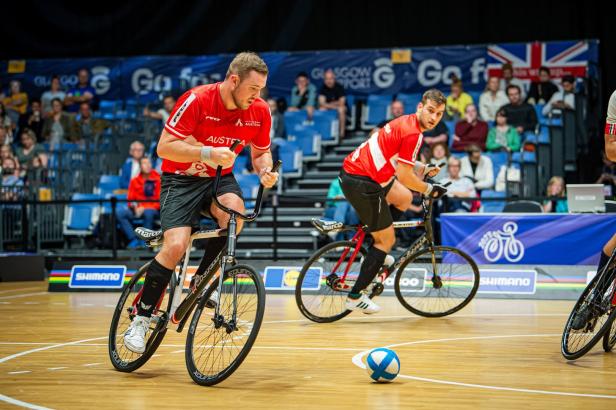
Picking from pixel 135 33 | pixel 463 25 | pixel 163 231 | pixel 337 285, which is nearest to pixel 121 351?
pixel 163 231

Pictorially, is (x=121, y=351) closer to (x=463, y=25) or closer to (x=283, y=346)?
(x=283, y=346)

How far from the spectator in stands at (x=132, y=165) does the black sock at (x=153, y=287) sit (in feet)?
32.1

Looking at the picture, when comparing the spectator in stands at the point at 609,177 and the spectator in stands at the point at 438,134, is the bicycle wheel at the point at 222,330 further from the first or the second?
the spectator in stands at the point at 609,177

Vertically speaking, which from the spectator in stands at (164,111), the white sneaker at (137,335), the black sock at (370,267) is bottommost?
the white sneaker at (137,335)

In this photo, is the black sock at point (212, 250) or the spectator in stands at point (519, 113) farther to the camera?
the spectator in stands at point (519, 113)

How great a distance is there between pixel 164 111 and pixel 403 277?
942 centimetres

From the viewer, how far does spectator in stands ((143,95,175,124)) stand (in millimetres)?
17031

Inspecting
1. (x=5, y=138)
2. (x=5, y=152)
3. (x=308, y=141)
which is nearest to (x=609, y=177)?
(x=308, y=141)

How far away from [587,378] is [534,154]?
32.5 feet

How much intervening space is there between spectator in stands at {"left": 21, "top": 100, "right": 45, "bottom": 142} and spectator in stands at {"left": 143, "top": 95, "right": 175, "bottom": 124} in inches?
94.8

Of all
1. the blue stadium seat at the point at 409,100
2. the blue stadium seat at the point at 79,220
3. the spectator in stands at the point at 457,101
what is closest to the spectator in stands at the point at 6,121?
the blue stadium seat at the point at 79,220

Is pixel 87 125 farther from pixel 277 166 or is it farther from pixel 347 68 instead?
pixel 277 166

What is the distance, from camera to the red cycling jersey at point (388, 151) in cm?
765

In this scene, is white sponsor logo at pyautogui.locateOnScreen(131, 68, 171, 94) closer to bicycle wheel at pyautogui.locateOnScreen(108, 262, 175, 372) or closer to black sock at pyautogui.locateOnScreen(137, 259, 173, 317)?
bicycle wheel at pyautogui.locateOnScreen(108, 262, 175, 372)
